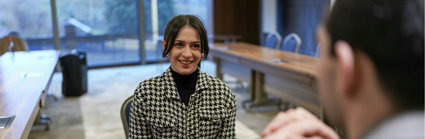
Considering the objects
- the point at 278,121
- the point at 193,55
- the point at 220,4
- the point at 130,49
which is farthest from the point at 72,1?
the point at 278,121

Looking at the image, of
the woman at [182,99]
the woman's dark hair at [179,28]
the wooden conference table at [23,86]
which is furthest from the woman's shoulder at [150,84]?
the wooden conference table at [23,86]

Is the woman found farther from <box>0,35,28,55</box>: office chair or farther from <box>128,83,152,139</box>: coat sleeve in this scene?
<box>0,35,28,55</box>: office chair

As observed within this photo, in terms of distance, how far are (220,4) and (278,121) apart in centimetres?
783

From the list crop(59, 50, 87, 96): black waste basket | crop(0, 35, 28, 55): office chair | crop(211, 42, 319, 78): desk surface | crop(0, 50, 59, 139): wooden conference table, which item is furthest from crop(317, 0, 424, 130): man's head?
crop(0, 35, 28, 55): office chair

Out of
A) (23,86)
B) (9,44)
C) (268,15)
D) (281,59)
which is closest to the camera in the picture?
(23,86)

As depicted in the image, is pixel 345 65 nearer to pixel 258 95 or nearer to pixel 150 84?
pixel 150 84

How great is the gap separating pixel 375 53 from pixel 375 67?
1cm

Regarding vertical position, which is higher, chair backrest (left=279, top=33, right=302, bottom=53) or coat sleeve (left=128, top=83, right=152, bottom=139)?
coat sleeve (left=128, top=83, right=152, bottom=139)

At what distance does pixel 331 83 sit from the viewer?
0.38 m

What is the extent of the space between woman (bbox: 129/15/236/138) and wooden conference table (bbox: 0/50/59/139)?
69 centimetres

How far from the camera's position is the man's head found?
0.33 meters

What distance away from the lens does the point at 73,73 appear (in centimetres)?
538

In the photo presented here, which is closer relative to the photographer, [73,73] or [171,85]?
[171,85]

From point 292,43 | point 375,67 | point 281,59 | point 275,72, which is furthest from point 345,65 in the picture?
point 292,43
